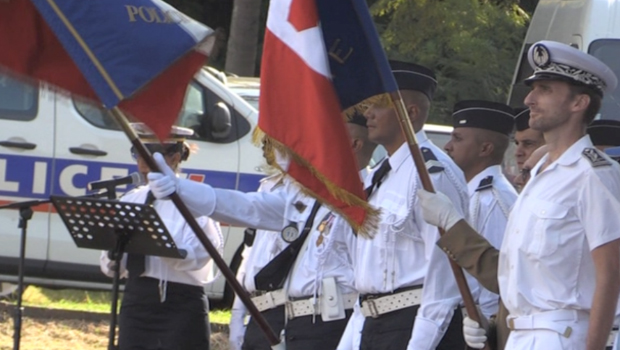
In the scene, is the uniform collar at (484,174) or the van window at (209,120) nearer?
the uniform collar at (484,174)

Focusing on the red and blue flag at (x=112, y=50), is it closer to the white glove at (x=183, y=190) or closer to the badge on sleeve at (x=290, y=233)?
the white glove at (x=183, y=190)

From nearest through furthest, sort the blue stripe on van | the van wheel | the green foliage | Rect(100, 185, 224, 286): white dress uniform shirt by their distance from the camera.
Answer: Rect(100, 185, 224, 286): white dress uniform shirt → the blue stripe on van → the van wheel → the green foliage

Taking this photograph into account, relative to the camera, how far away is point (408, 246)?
5520 mm

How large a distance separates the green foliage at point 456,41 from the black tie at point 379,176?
8.93 metres

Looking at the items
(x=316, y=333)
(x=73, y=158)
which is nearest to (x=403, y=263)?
(x=316, y=333)

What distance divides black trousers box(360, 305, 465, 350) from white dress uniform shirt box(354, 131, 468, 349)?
0.40 feet

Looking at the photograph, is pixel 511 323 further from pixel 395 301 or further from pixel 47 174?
pixel 47 174

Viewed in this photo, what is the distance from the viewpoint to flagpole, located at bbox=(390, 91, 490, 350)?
4859 millimetres

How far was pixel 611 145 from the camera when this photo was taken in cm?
657

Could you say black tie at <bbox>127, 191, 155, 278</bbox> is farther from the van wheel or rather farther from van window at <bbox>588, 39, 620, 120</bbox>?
van window at <bbox>588, 39, 620, 120</bbox>

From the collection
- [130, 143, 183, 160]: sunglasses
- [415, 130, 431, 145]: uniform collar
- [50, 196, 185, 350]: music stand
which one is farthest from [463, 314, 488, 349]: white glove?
[130, 143, 183, 160]: sunglasses

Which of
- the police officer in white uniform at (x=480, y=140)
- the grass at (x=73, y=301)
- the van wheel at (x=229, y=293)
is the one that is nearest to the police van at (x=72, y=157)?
the van wheel at (x=229, y=293)

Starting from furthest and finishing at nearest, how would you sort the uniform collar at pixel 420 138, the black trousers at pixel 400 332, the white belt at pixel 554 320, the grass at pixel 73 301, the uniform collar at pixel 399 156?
1. the grass at pixel 73 301
2. the uniform collar at pixel 420 138
3. the uniform collar at pixel 399 156
4. the black trousers at pixel 400 332
5. the white belt at pixel 554 320

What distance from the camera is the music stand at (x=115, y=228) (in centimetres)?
643
